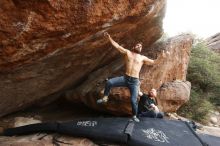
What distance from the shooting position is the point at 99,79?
9562 millimetres

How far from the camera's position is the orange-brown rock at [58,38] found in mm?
5977

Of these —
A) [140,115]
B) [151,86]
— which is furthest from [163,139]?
[151,86]

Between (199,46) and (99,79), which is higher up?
(199,46)

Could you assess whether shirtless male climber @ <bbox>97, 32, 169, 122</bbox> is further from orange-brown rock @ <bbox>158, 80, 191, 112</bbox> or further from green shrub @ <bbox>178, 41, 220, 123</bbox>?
green shrub @ <bbox>178, 41, 220, 123</bbox>

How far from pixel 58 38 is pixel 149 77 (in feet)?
11.8

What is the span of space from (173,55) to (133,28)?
89.8 inches

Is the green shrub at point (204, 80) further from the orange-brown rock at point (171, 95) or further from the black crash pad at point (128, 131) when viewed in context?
the black crash pad at point (128, 131)

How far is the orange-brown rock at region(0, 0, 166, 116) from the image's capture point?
598 centimetres

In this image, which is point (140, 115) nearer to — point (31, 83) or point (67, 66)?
point (67, 66)

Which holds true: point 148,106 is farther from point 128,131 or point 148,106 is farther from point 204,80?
point 204,80

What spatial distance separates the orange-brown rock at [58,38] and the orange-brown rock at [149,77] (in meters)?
0.39

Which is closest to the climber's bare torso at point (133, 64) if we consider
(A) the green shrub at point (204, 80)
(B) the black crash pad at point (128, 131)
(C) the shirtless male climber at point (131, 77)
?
(C) the shirtless male climber at point (131, 77)

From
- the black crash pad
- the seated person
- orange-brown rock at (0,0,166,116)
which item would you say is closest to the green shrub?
orange-brown rock at (0,0,166,116)

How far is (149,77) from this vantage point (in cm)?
946
